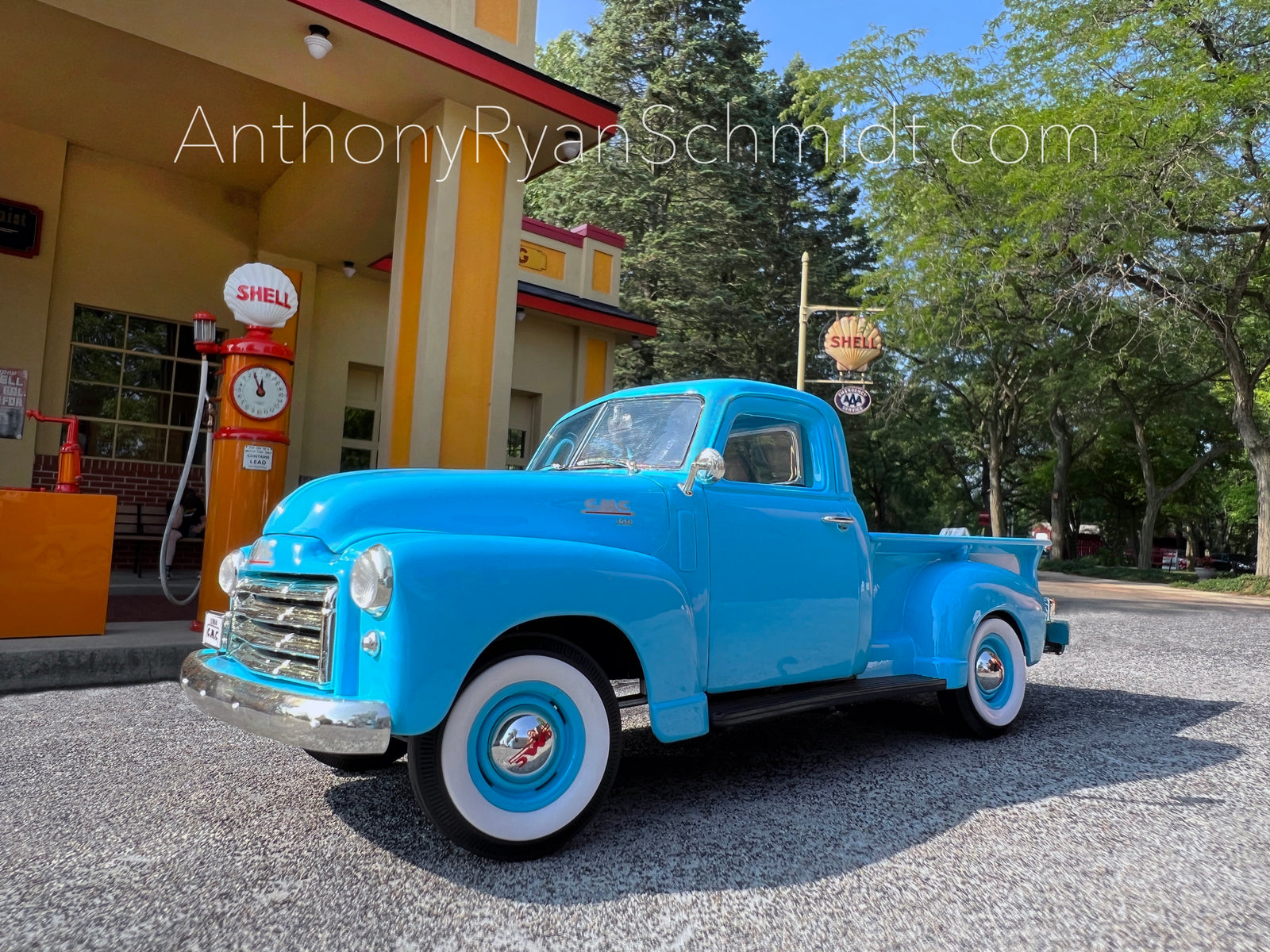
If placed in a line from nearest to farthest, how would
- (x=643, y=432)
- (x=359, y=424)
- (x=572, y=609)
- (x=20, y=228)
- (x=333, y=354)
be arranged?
(x=572, y=609) < (x=643, y=432) < (x=20, y=228) < (x=333, y=354) < (x=359, y=424)

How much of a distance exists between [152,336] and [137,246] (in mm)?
1043

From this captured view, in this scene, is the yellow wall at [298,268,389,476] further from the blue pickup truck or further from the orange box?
the blue pickup truck

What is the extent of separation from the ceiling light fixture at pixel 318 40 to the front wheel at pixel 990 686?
19.8 feet

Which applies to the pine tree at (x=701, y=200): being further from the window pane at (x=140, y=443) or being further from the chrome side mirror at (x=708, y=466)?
the chrome side mirror at (x=708, y=466)

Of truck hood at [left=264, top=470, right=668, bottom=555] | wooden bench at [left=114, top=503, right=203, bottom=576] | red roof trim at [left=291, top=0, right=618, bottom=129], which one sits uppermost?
red roof trim at [left=291, top=0, right=618, bottom=129]

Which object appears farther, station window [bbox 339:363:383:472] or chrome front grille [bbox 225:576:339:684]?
station window [bbox 339:363:383:472]

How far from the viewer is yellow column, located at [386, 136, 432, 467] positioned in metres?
7.38

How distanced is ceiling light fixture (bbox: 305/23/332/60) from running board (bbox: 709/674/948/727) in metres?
5.61

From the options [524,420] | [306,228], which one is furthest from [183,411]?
[524,420]

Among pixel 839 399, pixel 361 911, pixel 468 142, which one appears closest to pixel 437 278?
pixel 468 142

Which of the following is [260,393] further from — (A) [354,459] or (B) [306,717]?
(A) [354,459]

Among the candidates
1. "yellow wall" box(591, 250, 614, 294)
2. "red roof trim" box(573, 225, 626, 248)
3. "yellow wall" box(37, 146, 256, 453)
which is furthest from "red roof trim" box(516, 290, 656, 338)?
"yellow wall" box(37, 146, 256, 453)

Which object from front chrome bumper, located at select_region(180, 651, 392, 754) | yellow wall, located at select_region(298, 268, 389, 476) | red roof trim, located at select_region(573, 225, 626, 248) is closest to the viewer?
front chrome bumper, located at select_region(180, 651, 392, 754)

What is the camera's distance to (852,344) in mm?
17453
